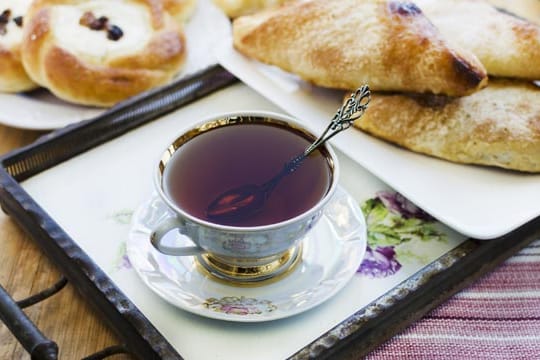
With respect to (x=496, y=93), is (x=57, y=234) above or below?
below

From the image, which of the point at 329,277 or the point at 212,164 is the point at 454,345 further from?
the point at 212,164

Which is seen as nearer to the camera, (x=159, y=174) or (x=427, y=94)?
(x=159, y=174)

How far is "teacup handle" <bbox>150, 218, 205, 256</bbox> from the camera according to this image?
2.75 ft

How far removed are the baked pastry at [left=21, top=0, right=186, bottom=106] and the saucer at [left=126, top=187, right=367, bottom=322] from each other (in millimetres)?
505

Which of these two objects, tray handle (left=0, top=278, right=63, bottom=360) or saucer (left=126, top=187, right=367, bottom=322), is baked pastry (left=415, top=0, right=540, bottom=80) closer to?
saucer (left=126, top=187, right=367, bottom=322)

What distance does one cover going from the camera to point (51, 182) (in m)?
1.10

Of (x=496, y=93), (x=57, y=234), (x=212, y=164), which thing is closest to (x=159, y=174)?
(x=212, y=164)

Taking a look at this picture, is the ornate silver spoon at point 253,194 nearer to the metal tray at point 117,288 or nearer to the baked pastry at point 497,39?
the metal tray at point 117,288

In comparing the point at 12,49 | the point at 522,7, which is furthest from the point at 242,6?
the point at 522,7

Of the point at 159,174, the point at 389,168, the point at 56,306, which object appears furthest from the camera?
the point at 389,168

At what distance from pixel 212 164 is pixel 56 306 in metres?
0.31

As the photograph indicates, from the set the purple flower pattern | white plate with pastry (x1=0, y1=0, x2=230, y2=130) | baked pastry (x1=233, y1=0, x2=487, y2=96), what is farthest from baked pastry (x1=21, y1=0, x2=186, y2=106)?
the purple flower pattern

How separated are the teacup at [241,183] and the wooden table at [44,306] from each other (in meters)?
0.15

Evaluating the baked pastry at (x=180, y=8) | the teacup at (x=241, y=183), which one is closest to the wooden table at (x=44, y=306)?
the teacup at (x=241, y=183)
